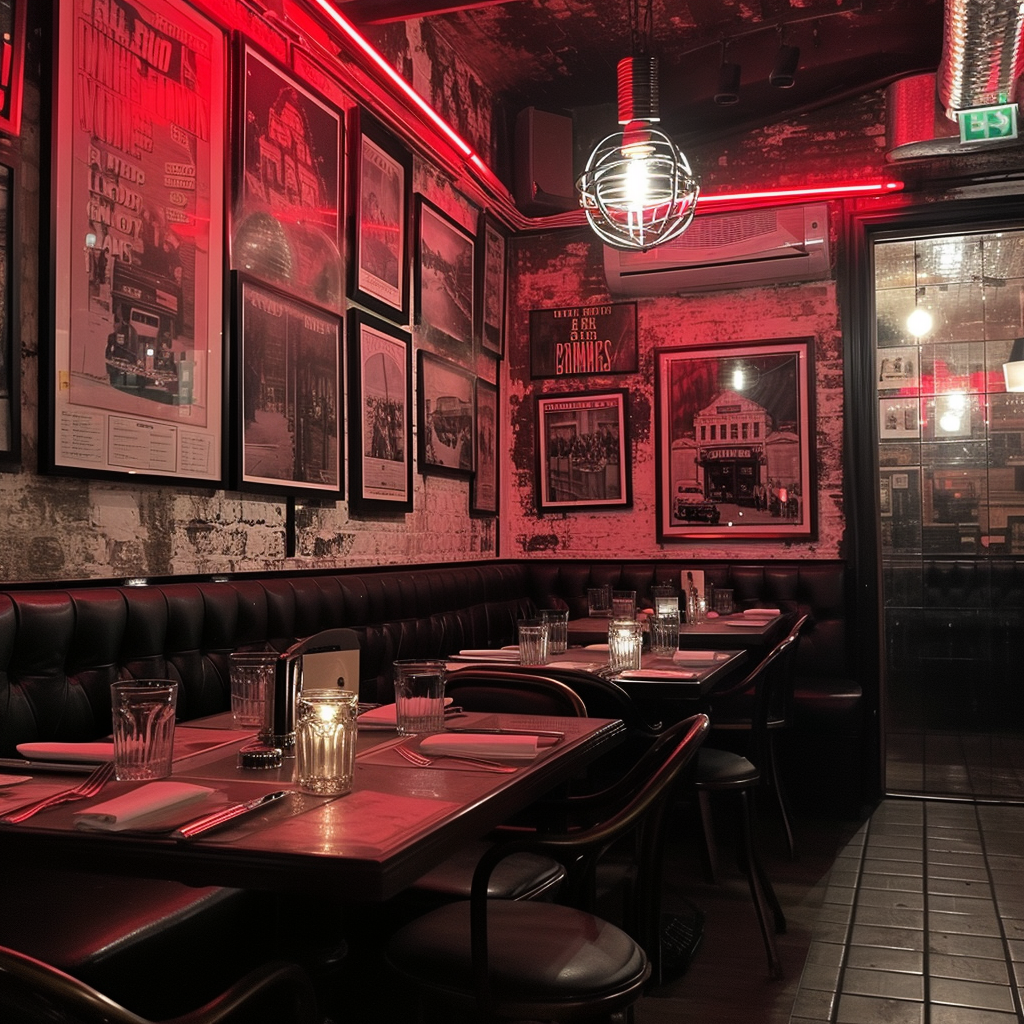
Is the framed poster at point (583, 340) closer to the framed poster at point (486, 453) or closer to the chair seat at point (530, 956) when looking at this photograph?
the framed poster at point (486, 453)

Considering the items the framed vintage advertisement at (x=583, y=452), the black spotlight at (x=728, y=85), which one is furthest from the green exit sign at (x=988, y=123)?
the framed vintage advertisement at (x=583, y=452)

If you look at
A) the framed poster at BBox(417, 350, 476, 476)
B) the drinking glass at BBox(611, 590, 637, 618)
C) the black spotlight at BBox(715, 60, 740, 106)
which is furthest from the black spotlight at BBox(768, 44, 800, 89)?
the drinking glass at BBox(611, 590, 637, 618)

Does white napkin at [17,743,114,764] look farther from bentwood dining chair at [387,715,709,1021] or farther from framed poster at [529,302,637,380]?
framed poster at [529,302,637,380]

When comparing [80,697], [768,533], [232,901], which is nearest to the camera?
[232,901]

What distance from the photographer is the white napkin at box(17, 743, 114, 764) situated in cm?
172

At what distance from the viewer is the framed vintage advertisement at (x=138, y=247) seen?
273 centimetres

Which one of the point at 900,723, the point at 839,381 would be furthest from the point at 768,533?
the point at 900,723

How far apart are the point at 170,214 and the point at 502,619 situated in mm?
2816

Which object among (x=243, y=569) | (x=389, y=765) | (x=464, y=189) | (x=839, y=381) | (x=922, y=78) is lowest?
(x=389, y=765)

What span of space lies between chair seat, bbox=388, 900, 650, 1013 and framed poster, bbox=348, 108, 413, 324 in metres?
3.03

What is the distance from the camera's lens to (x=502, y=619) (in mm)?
5355

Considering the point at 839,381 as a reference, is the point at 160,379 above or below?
below

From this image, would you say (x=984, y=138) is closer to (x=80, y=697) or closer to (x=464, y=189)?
(x=464, y=189)

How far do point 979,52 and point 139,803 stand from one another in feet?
14.2
